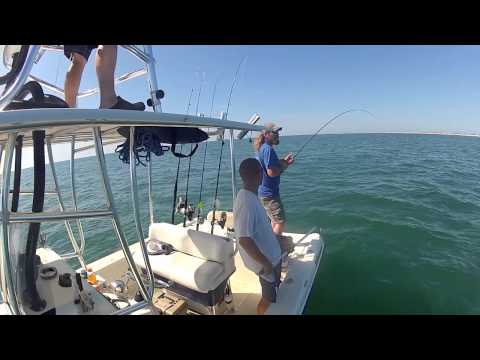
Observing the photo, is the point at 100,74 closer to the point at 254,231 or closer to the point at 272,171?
the point at 254,231

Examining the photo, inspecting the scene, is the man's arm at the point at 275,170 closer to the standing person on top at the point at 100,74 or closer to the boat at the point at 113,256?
the boat at the point at 113,256

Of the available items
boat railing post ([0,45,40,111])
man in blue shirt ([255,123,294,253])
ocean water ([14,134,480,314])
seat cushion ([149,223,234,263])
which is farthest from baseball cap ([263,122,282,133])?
boat railing post ([0,45,40,111])

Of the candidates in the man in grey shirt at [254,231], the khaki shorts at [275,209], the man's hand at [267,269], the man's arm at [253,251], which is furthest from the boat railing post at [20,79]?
the khaki shorts at [275,209]

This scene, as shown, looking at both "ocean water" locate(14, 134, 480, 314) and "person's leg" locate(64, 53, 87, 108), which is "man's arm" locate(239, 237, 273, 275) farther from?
"person's leg" locate(64, 53, 87, 108)

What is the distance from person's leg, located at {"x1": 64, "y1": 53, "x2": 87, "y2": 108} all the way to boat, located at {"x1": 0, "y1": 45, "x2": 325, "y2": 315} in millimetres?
275

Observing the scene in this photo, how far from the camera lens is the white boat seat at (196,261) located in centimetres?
192

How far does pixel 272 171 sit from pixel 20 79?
234 centimetres

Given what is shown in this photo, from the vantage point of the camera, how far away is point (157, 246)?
239cm

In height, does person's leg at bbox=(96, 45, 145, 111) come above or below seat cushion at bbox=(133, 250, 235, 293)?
above

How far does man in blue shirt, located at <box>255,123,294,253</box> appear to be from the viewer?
2840 millimetres

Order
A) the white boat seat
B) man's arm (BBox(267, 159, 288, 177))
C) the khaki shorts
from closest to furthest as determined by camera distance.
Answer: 1. the white boat seat
2. man's arm (BBox(267, 159, 288, 177))
3. the khaki shorts

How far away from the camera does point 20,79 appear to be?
1.07m

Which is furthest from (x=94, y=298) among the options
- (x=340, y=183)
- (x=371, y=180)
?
(x=371, y=180)
